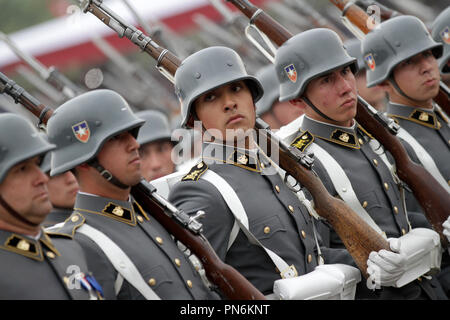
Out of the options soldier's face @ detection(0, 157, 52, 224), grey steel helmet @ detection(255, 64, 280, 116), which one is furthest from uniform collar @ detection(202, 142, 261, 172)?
grey steel helmet @ detection(255, 64, 280, 116)

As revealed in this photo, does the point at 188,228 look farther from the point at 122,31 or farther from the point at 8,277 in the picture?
the point at 122,31

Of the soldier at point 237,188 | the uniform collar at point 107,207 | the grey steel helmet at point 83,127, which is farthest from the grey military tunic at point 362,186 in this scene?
the grey steel helmet at point 83,127

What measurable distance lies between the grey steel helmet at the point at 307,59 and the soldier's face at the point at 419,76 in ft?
2.90

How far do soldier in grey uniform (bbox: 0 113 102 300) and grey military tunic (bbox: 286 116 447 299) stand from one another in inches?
78.1

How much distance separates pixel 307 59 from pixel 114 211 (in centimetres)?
213

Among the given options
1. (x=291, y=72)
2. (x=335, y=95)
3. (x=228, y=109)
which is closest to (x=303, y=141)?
(x=335, y=95)

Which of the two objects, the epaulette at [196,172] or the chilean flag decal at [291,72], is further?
the chilean flag decal at [291,72]

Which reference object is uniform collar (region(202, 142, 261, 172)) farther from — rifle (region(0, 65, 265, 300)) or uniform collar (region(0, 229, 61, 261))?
uniform collar (region(0, 229, 61, 261))

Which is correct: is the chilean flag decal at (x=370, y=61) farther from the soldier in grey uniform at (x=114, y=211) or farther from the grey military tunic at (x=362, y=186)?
the soldier in grey uniform at (x=114, y=211)

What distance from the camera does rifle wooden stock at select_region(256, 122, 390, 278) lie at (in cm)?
449

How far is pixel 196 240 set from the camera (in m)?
4.04

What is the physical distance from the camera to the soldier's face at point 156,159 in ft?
23.7

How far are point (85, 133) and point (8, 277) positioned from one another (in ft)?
3.59
